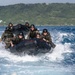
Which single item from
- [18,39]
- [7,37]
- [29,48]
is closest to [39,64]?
[29,48]

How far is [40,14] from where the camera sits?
13662 centimetres

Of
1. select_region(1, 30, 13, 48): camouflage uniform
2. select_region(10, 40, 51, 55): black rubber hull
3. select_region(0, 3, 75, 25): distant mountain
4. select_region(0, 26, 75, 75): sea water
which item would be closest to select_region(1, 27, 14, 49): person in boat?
select_region(1, 30, 13, 48): camouflage uniform

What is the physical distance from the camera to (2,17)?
436 feet

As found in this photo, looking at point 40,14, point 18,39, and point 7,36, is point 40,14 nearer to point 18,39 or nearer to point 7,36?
point 7,36

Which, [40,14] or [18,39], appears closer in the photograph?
[18,39]

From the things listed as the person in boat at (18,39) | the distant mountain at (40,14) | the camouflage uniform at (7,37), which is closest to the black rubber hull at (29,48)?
the person in boat at (18,39)

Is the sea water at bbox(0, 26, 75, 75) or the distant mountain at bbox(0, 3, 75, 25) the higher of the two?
the distant mountain at bbox(0, 3, 75, 25)

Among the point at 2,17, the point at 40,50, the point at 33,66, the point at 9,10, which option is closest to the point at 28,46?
the point at 40,50

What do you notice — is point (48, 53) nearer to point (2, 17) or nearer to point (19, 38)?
point (19, 38)

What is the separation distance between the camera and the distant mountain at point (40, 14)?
125 meters

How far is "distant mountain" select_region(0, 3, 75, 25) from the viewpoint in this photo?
12475 centimetres

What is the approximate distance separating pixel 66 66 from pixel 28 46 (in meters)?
2.44

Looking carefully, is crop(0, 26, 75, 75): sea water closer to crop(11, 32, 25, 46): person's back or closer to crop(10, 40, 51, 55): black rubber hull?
crop(10, 40, 51, 55): black rubber hull

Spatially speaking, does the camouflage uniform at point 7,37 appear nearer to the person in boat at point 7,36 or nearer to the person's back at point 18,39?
the person in boat at point 7,36
